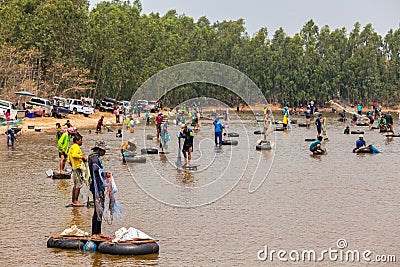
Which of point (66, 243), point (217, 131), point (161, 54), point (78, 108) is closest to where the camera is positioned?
point (66, 243)

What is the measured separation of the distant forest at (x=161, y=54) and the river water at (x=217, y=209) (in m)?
40.1

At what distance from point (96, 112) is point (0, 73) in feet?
51.1

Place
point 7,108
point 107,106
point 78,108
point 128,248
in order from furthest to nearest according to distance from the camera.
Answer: point 107,106, point 78,108, point 7,108, point 128,248

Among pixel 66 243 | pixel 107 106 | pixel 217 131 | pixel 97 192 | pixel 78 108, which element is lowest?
pixel 66 243

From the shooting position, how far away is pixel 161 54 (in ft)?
339

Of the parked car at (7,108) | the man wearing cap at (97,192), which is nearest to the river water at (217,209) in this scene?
the man wearing cap at (97,192)

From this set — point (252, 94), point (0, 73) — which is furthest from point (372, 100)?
point (0, 73)

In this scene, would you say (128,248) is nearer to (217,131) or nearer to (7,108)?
(217,131)

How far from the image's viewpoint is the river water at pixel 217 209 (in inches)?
498

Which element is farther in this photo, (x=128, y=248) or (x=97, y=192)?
(x=97, y=192)

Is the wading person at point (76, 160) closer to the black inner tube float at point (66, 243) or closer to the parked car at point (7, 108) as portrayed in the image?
the black inner tube float at point (66, 243)

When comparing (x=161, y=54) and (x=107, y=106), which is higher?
(x=161, y=54)

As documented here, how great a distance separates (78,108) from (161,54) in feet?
123

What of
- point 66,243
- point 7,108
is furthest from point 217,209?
point 7,108
